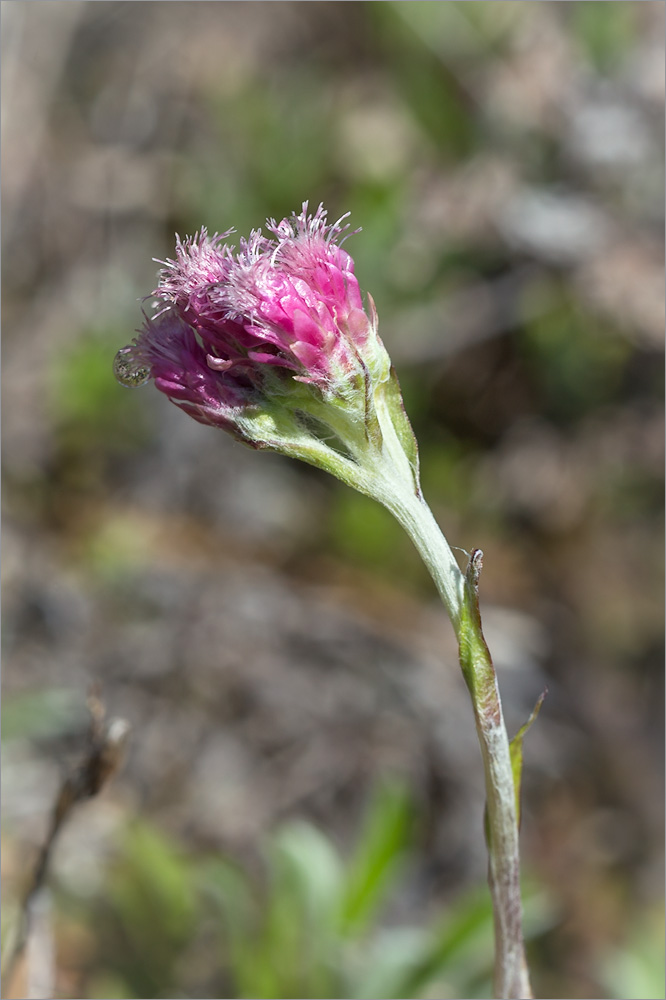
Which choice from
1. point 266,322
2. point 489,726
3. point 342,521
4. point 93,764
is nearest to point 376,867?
point 93,764

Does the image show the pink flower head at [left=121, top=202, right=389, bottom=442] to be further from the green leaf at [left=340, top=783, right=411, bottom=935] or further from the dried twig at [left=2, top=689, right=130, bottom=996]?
the green leaf at [left=340, top=783, right=411, bottom=935]

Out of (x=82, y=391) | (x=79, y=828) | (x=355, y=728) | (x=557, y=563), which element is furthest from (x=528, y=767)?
(x=82, y=391)

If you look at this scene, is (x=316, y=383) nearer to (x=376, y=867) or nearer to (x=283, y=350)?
(x=283, y=350)

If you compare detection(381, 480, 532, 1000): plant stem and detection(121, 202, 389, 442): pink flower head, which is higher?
detection(121, 202, 389, 442): pink flower head

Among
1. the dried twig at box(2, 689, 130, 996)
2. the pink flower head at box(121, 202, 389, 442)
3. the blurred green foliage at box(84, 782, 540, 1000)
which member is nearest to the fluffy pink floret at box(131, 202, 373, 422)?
the pink flower head at box(121, 202, 389, 442)

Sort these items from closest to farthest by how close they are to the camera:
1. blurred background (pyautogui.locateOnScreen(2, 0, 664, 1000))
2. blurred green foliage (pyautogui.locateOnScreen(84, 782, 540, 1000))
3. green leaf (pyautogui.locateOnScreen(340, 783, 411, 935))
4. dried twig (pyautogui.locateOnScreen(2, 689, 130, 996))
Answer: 1. dried twig (pyautogui.locateOnScreen(2, 689, 130, 996))
2. blurred green foliage (pyautogui.locateOnScreen(84, 782, 540, 1000))
3. green leaf (pyautogui.locateOnScreen(340, 783, 411, 935))
4. blurred background (pyautogui.locateOnScreen(2, 0, 664, 1000))

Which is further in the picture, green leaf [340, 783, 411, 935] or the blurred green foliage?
green leaf [340, 783, 411, 935]
